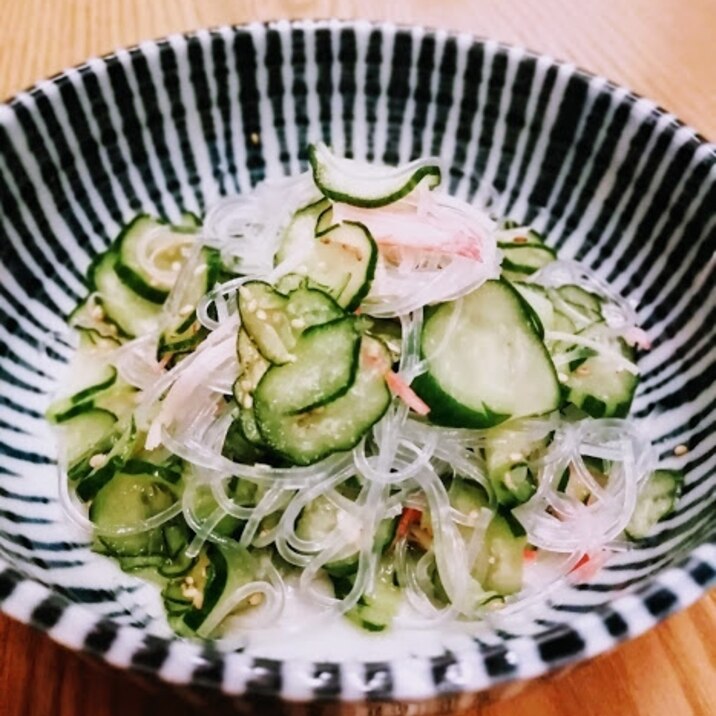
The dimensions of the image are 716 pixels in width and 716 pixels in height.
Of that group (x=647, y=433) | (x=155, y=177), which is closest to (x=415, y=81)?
(x=155, y=177)

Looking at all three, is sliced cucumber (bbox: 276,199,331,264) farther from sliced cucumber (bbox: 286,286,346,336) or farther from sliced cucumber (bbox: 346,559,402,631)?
sliced cucumber (bbox: 346,559,402,631)

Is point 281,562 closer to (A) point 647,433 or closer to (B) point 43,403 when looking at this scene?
(B) point 43,403

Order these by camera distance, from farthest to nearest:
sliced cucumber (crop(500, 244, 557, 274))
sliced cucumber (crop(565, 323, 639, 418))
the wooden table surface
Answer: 1. the wooden table surface
2. sliced cucumber (crop(500, 244, 557, 274))
3. sliced cucumber (crop(565, 323, 639, 418))

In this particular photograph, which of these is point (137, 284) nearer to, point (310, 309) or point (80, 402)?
point (80, 402)

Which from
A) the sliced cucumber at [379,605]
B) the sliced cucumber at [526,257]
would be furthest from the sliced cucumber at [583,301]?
the sliced cucumber at [379,605]

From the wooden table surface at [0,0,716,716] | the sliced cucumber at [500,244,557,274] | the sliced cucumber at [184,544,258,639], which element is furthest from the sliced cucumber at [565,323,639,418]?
the wooden table surface at [0,0,716,716]
